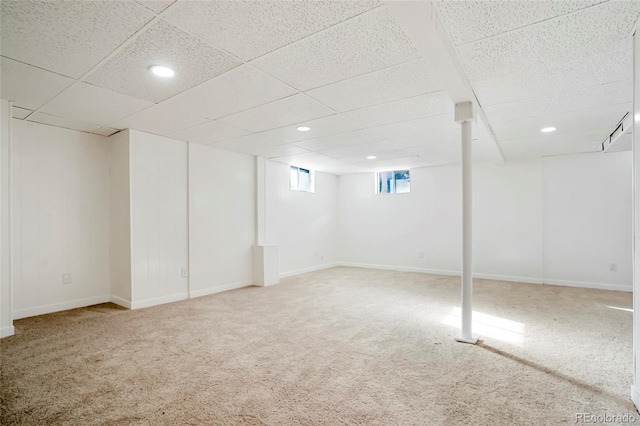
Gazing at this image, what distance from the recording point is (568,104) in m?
3.24

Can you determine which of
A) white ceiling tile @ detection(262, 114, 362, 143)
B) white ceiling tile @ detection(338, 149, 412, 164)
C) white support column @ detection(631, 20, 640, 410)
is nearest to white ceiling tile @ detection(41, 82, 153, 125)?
white ceiling tile @ detection(262, 114, 362, 143)

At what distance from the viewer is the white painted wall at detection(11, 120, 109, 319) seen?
3834mm

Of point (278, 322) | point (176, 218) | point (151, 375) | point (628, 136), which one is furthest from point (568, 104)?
point (176, 218)

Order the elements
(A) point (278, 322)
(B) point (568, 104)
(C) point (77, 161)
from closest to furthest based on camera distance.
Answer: (B) point (568, 104), (A) point (278, 322), (C) point (77, 161)

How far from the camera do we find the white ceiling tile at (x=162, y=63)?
6.88 feet

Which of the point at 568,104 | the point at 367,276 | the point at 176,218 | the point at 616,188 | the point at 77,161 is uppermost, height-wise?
the point at 568,104

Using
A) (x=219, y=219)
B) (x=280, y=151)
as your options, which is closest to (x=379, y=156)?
(x=280, y=151)

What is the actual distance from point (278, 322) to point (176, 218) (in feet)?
7.46

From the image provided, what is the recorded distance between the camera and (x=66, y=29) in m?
1.98

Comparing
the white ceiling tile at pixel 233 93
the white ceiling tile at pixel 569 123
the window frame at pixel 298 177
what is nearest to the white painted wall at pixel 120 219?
the white ceiling tile at pixel 233 93

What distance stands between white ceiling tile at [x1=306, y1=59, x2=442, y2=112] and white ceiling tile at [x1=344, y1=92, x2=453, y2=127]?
135 mm

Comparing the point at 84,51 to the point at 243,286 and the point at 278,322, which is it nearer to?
the point at 278,322

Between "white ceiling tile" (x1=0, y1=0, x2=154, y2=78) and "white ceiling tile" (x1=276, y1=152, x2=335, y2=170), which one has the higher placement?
"white ceiling tile" (x1=0, y1=0, x2=154, y2=78)

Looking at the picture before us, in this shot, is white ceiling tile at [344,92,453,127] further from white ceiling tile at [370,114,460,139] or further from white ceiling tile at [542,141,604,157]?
white ceiling tile at [542,141,604,157]
